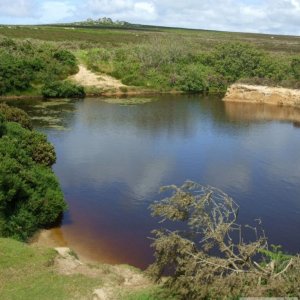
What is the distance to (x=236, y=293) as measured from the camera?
12.7 metres

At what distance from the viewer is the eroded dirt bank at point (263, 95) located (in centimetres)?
6944

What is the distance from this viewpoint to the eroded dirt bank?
69438mm

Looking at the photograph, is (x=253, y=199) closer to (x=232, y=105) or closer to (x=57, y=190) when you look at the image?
(x=57, y=190)

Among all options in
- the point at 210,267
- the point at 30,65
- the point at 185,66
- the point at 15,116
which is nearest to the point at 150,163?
the point at 15,116

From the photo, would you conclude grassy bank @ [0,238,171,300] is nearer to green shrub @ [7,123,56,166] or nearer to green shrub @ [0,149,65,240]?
green shrub @ [0,149,65,240]

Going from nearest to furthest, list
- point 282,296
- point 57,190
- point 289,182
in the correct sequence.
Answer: point 282,296, point 57,190, point 289,182

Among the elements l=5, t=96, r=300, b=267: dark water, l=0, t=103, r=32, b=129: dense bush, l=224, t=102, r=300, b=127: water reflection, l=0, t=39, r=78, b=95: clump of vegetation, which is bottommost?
l=5, t=96, r=300, b=267: dark water

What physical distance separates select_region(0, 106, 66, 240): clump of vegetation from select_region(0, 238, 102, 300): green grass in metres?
3.44

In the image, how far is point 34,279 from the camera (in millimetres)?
17000

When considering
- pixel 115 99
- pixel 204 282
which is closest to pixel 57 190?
pixel 204 282

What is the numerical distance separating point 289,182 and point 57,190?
16.1 metres

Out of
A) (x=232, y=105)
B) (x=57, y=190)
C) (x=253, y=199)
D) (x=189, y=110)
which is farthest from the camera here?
(x=232, y=105)

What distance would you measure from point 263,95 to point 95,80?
83.6 ft

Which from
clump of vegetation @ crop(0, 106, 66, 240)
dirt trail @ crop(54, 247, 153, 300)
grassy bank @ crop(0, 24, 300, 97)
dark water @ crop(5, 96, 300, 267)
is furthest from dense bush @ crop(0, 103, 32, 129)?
grassy bank @ crop(0, 24, 300, 97)
